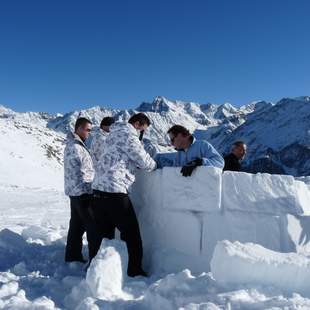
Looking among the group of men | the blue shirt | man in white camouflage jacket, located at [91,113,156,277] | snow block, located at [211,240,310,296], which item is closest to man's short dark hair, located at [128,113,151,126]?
the group of men

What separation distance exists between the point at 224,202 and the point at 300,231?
805 mm

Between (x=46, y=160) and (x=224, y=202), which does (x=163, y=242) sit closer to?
(x=224, y=202)

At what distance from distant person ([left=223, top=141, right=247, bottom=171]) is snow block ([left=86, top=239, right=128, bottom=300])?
2.40 m

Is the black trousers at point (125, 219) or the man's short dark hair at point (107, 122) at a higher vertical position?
the man's short dark hair at point (107, 122)

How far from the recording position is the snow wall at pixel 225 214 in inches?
179

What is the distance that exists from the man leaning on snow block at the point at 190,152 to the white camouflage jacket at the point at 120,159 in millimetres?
402

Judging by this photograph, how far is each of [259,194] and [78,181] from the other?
182cm

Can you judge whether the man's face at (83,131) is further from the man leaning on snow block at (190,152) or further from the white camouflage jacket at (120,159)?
the man leaning on snow block at (190,152)

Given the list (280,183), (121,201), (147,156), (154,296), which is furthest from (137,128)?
(154,296)

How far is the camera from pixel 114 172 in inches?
176

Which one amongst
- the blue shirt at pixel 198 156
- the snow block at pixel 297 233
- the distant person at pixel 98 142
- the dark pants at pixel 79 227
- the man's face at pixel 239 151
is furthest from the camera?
Result: the man's face at pixel 239 151

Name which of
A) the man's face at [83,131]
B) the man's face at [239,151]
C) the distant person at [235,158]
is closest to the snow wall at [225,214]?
the man's face at [83,131]

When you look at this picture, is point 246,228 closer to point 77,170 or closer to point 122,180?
point 122,180

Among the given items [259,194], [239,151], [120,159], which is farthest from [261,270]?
[239,151]
